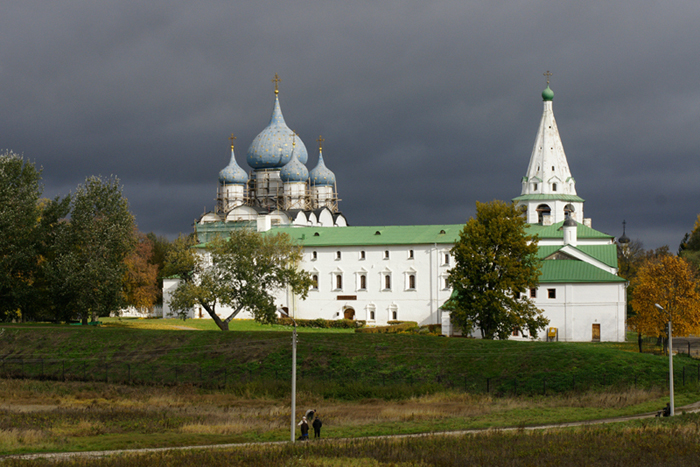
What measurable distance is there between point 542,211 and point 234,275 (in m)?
29.6

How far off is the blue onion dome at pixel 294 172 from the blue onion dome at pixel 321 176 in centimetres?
375

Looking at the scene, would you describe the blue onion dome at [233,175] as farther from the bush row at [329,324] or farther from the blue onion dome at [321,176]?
the bush row at [329,324]

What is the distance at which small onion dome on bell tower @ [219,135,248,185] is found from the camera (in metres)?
80.9

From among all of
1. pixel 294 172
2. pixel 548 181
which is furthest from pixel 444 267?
pixel 294 172

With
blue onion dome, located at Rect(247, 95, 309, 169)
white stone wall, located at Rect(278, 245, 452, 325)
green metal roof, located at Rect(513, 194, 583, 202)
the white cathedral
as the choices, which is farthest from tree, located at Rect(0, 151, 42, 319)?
green metal roof, located at Rect(513, 194, 583, 202)

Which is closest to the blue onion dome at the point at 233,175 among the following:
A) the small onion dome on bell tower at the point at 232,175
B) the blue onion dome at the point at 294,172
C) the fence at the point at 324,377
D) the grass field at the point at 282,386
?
the small onion dome on bell tower at the point at 232,175

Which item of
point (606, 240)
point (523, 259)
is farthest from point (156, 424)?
point (606, 240)

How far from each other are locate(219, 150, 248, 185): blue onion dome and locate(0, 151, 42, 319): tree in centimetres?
3286

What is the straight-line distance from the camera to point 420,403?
3200 centimetres

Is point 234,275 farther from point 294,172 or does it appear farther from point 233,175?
point 233,175

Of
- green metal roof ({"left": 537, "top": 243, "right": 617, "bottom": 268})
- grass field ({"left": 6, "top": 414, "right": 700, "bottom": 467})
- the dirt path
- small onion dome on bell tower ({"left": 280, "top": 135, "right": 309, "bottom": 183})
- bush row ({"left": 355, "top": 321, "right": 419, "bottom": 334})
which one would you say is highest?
small onion dome on bell tower ({"left": 280, "top": 135, "right": 309, "bottom": 183})

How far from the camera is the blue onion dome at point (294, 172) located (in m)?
78.4

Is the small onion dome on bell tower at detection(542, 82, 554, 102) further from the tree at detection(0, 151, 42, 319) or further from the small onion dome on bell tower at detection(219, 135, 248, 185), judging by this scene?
the tree at detection(0, 151, 42, 319)

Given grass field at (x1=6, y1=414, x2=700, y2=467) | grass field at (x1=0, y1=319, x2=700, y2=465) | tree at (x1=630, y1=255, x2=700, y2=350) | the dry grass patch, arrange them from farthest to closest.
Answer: tree at (x1=630, y1=255, x2=700, y2=350)
grass field at (x1=0, y1=319, x2=700, y2=465)
the dry grass patch
grass field at (x1=6, y1=414, x2=700, y2=467)
